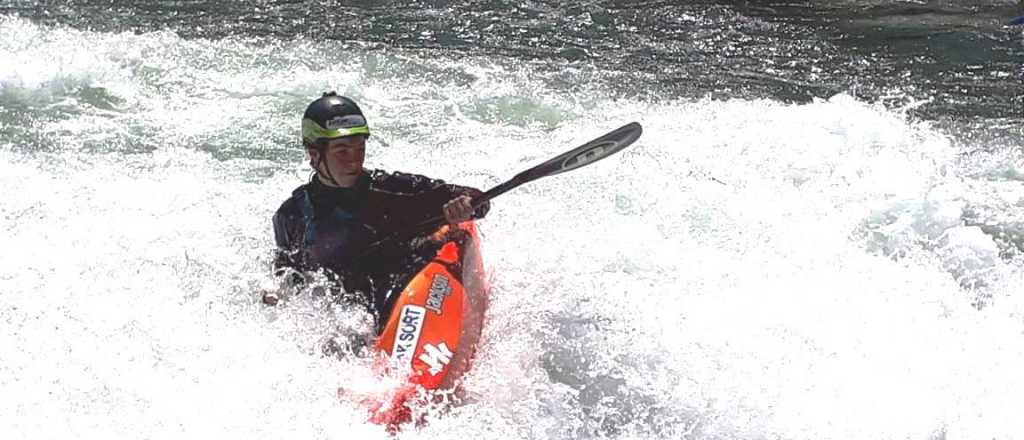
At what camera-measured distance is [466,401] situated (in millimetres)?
3918

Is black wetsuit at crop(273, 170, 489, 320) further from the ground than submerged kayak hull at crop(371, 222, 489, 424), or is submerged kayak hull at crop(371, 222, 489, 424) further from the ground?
black wetsuit at crop(273, 170, 489, 320)

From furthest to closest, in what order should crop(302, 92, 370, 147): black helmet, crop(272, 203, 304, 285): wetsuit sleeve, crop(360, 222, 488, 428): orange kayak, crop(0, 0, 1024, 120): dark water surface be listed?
crop(0, 0, 1024, 120): dark water surface
crop(272, 203, 304, 285): wetsuit sleeve
crop(302, 92, 370, 147): black helmet
crop(360, 222, 488, 428): orange kayak

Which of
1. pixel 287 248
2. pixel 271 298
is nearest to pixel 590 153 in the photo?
pixel 287 248

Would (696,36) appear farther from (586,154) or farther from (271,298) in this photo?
(271,298)

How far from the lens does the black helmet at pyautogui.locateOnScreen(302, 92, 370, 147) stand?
13.5ft

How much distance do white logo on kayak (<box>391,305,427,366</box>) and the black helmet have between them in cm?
69

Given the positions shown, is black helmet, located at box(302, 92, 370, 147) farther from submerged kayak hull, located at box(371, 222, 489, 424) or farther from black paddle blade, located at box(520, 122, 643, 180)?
black paddle blade, located at box(520, 122, 643, 180)

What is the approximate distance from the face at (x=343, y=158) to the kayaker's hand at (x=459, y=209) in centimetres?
38

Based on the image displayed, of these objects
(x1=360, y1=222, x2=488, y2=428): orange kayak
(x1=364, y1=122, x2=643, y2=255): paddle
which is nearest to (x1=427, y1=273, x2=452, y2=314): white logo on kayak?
(x1=360, y1=222, x2=488, y2=428): orange kayak

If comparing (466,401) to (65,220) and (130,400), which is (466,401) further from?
(65,220)

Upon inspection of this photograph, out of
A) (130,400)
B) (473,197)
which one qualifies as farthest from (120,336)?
(473,197)

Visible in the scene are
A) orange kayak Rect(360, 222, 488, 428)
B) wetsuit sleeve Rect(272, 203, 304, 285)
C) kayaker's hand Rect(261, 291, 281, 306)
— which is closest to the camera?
orange kayak Rect(360, 222, 488, 428)

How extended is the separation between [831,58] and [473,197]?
554cm

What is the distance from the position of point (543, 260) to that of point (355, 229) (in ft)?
3.82
